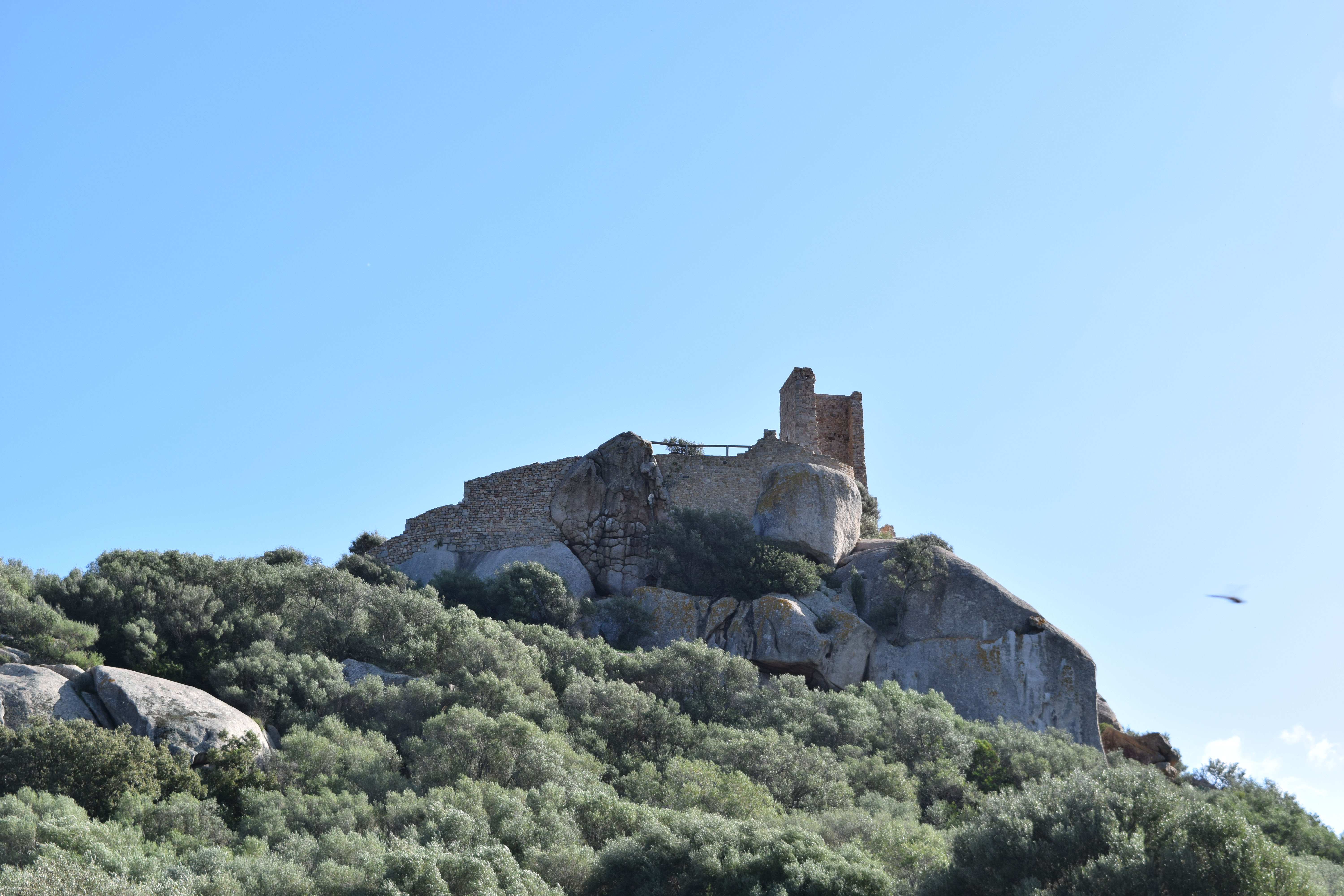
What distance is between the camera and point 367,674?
71.3ft

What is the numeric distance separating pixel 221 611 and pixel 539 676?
6.67 meters

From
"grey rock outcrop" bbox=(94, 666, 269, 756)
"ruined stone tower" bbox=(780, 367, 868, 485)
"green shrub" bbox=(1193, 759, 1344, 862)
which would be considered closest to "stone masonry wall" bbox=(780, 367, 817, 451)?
"ruined stone tower" bbox=(780, 367, 868, 485)

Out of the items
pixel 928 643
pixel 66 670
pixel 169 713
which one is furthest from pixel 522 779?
pixel 928 643

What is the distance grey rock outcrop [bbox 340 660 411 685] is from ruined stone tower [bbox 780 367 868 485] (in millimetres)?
16917

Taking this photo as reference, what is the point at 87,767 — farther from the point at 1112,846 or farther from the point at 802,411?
the point at 802,411

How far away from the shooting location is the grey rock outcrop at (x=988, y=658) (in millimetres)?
25875

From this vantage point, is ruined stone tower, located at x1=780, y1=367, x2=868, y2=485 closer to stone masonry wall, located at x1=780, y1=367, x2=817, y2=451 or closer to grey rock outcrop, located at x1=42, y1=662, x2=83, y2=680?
stone masonry wall, located at x1=780, y1=367, x2=817, y2=451

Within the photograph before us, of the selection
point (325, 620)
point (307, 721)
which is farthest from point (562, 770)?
point (325, 620)

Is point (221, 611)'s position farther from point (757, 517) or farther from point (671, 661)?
point (757, 517)

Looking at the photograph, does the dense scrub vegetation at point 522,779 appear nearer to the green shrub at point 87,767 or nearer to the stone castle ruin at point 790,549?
the green shrub at point 87,767

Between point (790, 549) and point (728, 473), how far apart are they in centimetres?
358

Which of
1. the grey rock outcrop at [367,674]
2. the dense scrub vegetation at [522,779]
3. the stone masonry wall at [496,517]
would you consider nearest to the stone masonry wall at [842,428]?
the stone masonry wall at [496,517]

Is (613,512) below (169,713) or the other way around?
the other way around

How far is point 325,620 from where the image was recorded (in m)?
23.1
